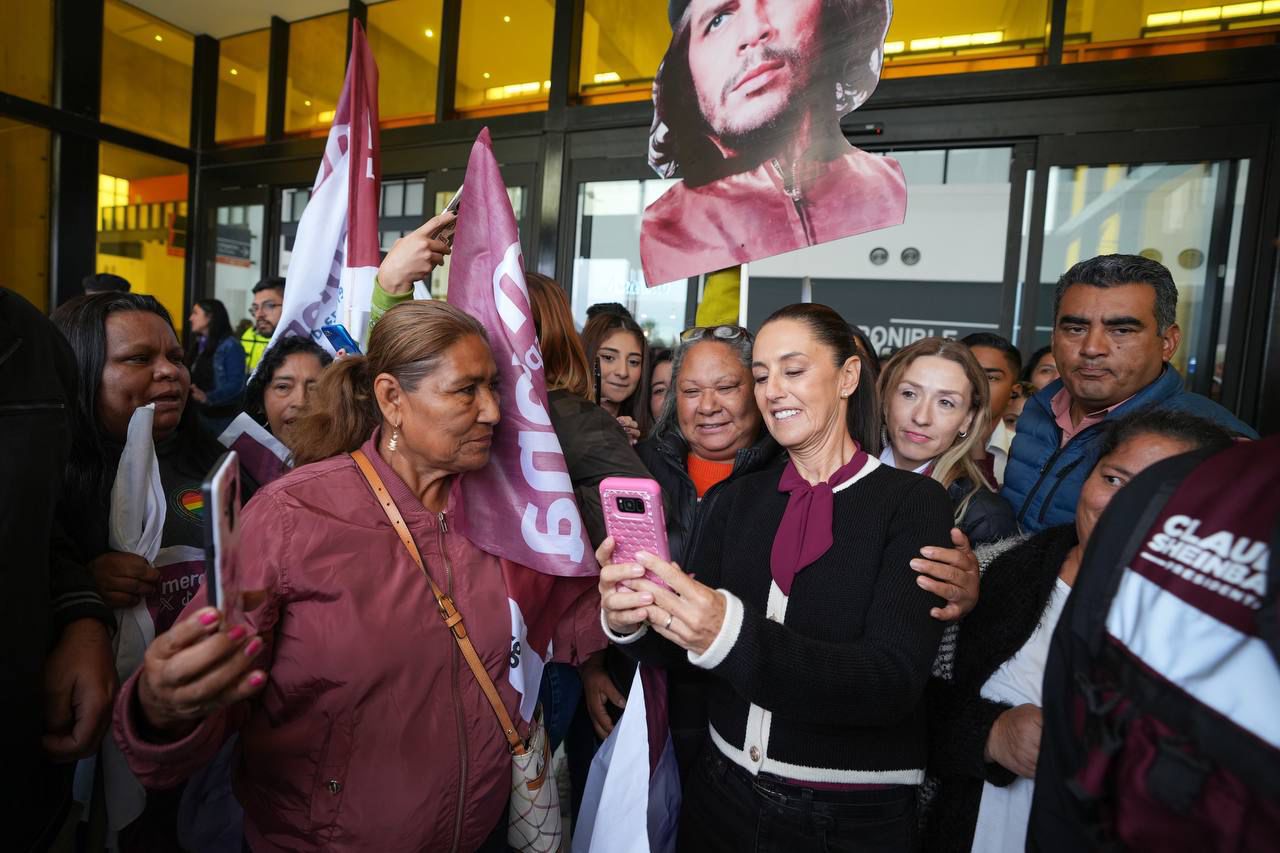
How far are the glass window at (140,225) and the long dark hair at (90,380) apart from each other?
21.6 feet

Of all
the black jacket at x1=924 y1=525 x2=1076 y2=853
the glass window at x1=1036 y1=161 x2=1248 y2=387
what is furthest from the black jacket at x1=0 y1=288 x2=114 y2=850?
the glass window at x1=1036 y1=161 x2=1248 y2=387

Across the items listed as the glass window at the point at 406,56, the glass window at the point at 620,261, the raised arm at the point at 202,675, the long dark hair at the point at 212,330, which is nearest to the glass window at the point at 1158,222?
the glass window at the point at 620,261

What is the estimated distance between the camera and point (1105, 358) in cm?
210

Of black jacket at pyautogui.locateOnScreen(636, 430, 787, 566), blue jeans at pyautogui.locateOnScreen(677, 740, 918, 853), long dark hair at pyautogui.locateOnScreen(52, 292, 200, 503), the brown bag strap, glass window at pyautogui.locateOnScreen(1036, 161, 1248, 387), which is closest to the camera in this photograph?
blue jeans at pyautogui.locateOnScreen(677, 740, 918, 853)

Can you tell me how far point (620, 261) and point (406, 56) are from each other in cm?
308

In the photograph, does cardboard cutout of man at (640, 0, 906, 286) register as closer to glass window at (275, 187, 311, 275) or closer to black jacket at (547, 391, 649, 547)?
black jacket at (547, 391, 649, 547)

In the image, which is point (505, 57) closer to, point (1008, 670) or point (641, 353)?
point (641, 353)

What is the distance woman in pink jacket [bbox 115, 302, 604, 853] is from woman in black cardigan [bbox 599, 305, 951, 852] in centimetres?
37

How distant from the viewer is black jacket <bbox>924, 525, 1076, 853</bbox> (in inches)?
56.6

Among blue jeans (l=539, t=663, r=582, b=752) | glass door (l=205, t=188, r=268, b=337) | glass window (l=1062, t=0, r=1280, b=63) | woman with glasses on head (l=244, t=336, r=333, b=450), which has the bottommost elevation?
blue jeans (l=539, t=663, r=582, b=752)

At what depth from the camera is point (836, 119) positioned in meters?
2.20

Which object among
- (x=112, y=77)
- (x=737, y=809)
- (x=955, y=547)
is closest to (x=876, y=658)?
(x=955, y=547)

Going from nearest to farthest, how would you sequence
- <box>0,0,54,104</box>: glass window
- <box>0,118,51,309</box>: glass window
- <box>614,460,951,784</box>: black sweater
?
<box>614,460,951,784</box>: black sweater, <box>0,0,54,104</box>: glass window, <box>0,118,51,309</box>: glass window

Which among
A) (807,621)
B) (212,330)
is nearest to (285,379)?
(807,621)
